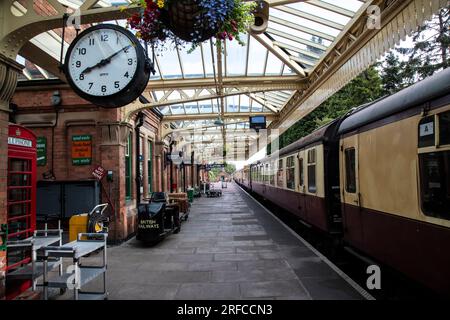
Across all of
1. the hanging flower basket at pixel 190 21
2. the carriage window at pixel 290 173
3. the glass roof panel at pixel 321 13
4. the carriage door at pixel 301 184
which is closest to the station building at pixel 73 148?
the carriage door at pixel 301 184

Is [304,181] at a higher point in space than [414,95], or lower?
lower

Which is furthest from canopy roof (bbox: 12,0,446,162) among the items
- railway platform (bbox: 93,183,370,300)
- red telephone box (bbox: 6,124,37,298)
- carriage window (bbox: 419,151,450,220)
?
railway platform (bbox: 93,183,370,300)

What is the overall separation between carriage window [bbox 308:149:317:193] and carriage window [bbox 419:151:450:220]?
172 inches

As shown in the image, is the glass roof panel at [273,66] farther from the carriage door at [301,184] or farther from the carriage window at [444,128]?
the carriage window at [444,128]

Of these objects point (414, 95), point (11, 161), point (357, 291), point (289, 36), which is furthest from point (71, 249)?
point (289, 36)

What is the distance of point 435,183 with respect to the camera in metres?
3.55

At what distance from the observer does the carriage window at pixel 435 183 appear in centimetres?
337

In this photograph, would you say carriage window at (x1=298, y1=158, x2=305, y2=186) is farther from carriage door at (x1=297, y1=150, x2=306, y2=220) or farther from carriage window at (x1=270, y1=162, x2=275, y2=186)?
carriage window at (x1=270, y1=162, x2=275, y2=186)

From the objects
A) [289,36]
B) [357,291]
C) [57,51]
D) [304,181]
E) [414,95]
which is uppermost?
[289,36]

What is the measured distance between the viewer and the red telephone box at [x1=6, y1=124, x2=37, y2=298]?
5234mm

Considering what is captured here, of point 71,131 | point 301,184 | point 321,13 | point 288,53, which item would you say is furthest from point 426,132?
point 71,131

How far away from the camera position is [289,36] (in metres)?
10.0

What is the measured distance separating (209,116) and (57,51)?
1175cm
